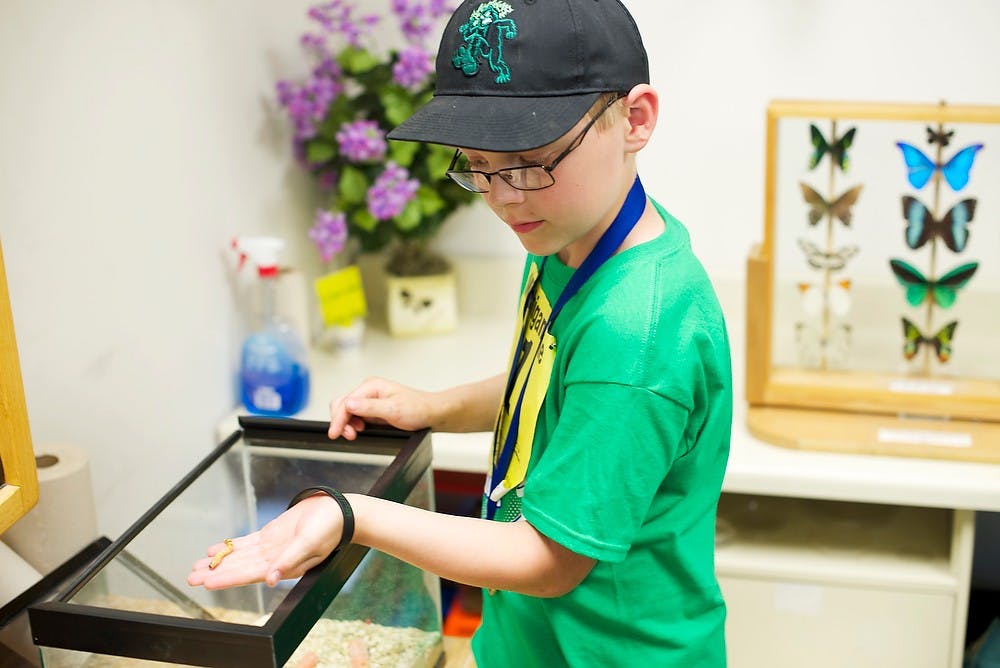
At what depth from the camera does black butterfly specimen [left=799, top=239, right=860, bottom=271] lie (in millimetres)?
1638

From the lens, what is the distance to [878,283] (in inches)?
65.2

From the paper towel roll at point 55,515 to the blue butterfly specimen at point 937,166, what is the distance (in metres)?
1.19

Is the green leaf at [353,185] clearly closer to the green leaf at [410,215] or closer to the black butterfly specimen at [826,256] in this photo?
the green leaf at [410,215]

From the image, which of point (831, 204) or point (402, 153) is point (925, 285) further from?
point (402, 153)

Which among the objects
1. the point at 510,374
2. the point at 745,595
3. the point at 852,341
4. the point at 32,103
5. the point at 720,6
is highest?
the point at 720,6

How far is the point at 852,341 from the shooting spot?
169 centimetres

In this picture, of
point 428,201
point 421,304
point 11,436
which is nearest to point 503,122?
point 11,436

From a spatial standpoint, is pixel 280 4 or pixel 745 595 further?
pixel 280 4

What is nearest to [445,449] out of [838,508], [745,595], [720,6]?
[745,595]

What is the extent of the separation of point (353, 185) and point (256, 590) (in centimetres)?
96

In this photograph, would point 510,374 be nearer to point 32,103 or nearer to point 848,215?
point 32,103

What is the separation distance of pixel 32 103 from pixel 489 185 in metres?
0.70

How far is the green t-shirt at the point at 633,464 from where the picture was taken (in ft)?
2.68

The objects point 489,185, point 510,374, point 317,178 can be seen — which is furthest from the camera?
point 317,178
